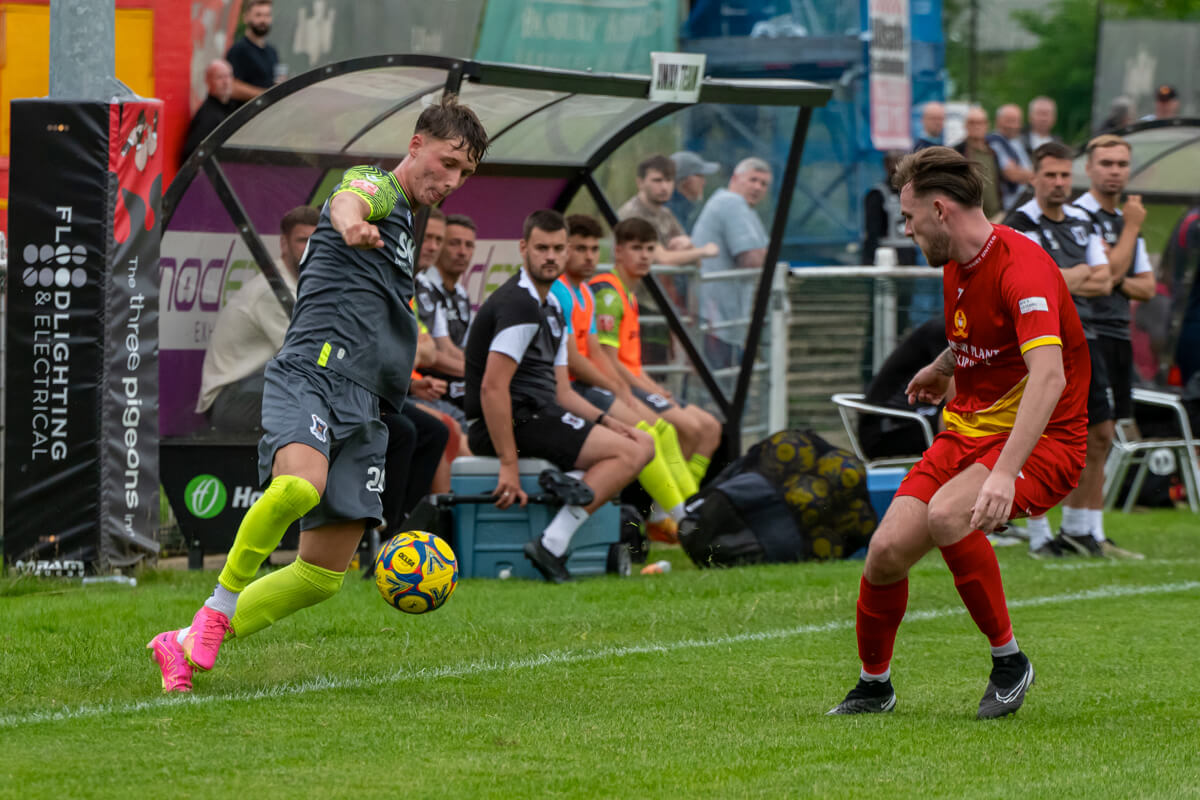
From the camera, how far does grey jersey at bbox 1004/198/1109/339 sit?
1084cm

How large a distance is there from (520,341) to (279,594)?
372cm

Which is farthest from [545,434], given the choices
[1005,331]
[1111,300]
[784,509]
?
[1005,331]

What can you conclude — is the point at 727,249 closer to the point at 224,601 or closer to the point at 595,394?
the point at 595,394

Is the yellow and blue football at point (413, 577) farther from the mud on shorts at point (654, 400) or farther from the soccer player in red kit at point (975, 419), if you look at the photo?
the mud on shorts at point (654, 400)

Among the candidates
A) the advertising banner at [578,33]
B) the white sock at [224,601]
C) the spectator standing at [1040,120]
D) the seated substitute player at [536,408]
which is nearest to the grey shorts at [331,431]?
the white sock at [224,601]

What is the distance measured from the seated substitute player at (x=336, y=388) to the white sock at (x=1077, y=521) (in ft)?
19.1

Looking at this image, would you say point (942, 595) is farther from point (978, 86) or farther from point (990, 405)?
point (978, 86)

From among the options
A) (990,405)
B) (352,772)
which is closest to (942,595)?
(990,405)

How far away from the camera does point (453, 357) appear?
36.2ft

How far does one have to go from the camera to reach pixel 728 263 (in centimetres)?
1381

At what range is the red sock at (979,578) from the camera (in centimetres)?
569

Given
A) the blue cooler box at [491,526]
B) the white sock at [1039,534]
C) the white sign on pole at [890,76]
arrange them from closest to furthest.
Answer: the blue cooler box at [491,526], the white sock at [1039,534], the white sign on pole at [890,76]

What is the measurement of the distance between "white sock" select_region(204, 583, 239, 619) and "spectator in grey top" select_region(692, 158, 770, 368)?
7.70 meters

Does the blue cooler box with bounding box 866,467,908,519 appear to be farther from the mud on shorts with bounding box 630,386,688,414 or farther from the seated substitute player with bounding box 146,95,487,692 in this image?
the seated substitute player with bounding box 146,95,487,692
